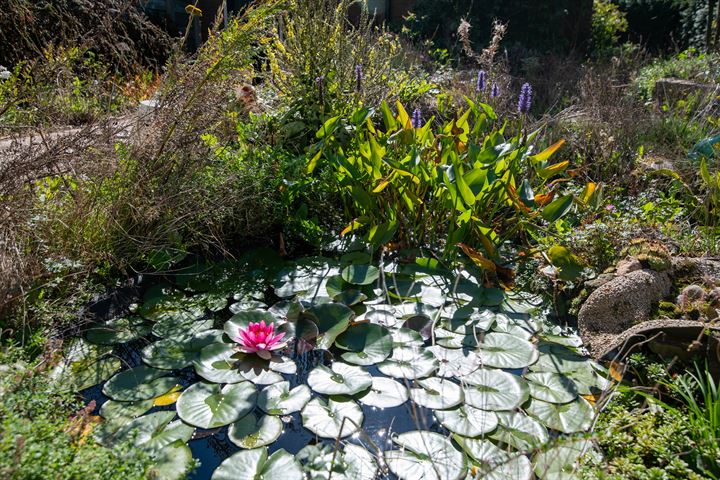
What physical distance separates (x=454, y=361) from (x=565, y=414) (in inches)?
21.2

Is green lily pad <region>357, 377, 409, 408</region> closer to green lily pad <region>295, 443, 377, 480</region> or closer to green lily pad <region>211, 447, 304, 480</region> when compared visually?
green lily pad <region>295, 443, 377, 480</region>

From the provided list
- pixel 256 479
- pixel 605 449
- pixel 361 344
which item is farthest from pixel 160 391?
pixel 605 449

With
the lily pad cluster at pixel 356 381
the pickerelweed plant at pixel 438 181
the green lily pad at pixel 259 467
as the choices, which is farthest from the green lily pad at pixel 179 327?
the pickerelweed plant at pixel 438 181

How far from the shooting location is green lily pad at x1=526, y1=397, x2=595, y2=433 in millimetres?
2250

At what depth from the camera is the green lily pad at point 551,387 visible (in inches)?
95.2

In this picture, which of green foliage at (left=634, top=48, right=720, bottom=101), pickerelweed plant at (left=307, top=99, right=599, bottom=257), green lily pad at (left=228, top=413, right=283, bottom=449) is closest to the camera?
green lily pad at (left=228, top=413, right=283, bottom=449)

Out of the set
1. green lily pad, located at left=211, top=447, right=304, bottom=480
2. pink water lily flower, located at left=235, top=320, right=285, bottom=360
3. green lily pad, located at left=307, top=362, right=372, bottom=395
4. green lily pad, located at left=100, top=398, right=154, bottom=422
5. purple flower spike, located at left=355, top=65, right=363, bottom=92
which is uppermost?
purple flower spike, located at left=355, top=65, right=363, bottom=92

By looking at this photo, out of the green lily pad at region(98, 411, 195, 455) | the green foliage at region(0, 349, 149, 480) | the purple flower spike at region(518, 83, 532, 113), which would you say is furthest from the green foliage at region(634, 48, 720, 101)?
the green foliage at region(0, 349, 149, 480)

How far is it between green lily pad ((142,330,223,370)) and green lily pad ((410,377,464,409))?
3.37ft

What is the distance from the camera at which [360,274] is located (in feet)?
10.7

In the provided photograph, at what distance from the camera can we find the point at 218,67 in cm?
340

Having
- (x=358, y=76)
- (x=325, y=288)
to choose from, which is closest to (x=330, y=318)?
(x=325, y=288)

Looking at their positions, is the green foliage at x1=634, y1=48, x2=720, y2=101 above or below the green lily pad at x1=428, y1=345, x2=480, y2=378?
above

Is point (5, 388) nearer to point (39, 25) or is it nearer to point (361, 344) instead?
point (361, 344)
